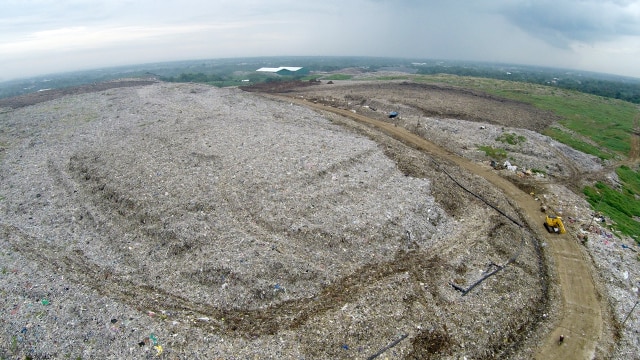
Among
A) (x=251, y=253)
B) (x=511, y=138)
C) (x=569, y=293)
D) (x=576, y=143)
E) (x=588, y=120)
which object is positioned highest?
(x=588, y=120)

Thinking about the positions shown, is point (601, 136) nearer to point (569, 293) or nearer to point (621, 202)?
point (621, 202)

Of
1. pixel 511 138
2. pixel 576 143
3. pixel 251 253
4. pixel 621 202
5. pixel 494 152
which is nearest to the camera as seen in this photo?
pixel 251 253

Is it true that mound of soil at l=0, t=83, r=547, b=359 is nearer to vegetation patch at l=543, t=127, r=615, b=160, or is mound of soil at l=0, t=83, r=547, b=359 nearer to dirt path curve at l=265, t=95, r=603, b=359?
dirt path curve at l=265, t=95, r=603, b=359

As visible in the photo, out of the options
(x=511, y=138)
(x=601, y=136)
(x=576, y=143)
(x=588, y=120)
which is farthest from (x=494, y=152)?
(x=588, y=120)

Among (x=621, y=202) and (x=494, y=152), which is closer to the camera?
(x=621, y=202)

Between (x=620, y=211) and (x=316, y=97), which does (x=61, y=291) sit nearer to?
(x=620, y=211)

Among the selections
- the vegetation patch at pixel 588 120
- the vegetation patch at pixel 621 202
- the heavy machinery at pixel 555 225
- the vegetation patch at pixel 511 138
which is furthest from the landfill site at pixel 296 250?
the vegetation patch at pixel 588 120

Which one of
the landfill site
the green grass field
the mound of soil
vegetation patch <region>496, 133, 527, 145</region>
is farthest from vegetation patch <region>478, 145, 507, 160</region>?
the mound of soil
